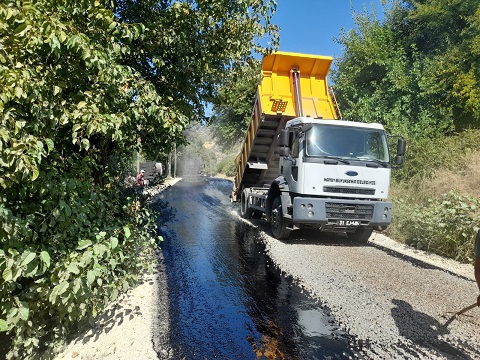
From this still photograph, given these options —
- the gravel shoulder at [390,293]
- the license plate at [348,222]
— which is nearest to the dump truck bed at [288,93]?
the license plate at [348,222]

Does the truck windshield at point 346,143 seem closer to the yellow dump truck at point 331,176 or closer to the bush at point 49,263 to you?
the yellow dump truck at point 331,176

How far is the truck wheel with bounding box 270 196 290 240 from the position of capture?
796 cm

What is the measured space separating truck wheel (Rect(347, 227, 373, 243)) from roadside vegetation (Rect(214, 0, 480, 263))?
1.13 metres

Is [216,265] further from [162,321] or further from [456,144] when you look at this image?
[456,144]

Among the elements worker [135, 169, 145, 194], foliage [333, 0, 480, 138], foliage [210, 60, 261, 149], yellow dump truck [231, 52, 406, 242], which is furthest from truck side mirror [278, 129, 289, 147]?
foliage [333, 0, 480, 138]

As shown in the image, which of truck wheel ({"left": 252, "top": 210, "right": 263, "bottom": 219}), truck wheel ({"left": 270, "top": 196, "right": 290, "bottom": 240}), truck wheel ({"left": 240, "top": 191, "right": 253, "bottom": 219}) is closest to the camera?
truck wheel ({"left": 270, "top": 196, "right": 290, "bottom": 240})

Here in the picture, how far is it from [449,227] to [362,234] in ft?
5.82

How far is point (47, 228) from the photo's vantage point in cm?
375

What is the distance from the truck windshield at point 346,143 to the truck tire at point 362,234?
1656 millimetres

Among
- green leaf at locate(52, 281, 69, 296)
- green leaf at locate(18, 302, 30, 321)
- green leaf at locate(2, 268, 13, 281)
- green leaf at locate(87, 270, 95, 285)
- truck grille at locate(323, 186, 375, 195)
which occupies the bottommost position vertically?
green leaf at locate(18, 302, 30, 321)

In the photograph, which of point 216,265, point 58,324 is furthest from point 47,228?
point 216,265

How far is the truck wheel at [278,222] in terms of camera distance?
7957 mm

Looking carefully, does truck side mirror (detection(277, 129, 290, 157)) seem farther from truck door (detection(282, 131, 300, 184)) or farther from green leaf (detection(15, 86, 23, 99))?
green leaf (detection(15, 86, 23, 99))

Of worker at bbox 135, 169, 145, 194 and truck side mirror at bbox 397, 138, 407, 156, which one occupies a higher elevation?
truck side mirror at bbox 397, 138, 407, 156
